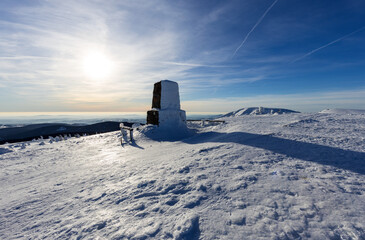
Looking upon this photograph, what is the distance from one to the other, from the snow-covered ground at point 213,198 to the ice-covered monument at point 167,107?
287 inches

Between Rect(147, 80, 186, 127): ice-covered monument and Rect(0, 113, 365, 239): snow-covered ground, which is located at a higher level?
Rect(147, 80, 186, 127): ice-covered monument

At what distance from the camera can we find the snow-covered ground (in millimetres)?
2275

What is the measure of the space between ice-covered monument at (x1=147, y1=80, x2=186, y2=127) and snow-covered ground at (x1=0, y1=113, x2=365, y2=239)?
7300 mm

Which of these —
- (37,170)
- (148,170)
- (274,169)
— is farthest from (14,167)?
(274,169)

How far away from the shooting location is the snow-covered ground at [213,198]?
2.28m

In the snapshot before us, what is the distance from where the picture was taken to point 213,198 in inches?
116

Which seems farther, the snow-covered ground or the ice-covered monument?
the ice-covered monument

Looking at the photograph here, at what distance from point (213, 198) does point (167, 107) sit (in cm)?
1037

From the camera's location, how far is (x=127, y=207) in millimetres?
3088

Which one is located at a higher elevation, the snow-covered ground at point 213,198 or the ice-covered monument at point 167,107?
the ice-covered monument at point 167,107

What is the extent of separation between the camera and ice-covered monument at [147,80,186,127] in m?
12.5

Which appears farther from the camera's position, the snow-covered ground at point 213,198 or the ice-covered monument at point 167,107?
the ice-covered monument at point 167,107

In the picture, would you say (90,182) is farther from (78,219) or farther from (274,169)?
(274,169)

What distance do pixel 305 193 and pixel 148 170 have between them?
3712 millimetres
